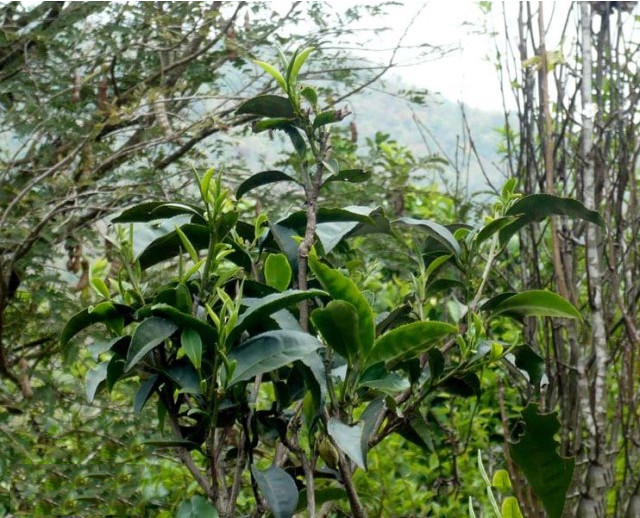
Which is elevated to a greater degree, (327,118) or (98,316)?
(327,118)

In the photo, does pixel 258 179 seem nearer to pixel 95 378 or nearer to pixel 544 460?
pixel 95 378

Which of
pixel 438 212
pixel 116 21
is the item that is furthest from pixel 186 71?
pixel 438 212

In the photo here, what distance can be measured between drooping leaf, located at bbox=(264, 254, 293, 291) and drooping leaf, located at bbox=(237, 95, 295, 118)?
0.72 feet

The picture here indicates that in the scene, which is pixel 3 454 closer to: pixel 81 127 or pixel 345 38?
pixel 81 127

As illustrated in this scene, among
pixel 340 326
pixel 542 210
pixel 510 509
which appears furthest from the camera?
pixel 542 210

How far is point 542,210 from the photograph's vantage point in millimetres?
1336

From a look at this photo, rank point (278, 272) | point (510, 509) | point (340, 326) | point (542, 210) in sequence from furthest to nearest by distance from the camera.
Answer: point (542, 210), point (278, 272), point (340, 326), point (510, 509)

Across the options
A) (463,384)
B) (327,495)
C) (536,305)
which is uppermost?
(536,305)

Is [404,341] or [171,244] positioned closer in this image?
[404,341]

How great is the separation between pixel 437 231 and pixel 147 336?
449mm

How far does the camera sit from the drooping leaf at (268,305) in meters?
1.10

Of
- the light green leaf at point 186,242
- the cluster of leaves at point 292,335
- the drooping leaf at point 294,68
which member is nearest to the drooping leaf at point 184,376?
the cluster of leaves at point 292,335

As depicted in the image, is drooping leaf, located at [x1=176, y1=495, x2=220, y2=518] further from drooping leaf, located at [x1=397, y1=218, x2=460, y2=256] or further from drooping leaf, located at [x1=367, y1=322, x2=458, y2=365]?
drooping leaf, located at [x1=397, y1=218, x2=460, y2=256]

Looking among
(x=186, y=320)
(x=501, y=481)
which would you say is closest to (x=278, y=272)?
(x=186, y=320)
